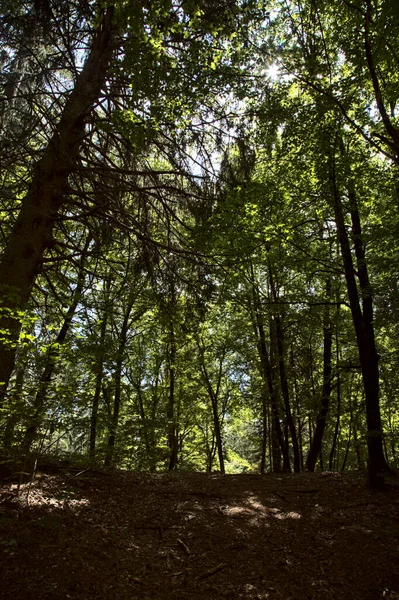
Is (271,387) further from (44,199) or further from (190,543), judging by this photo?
(44,199)

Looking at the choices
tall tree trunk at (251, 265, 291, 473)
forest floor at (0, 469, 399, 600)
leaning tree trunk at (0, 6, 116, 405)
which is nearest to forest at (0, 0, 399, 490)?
leaning tree trunk at (0, 6, 116, 405)

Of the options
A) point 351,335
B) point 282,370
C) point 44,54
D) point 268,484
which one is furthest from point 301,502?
point 44,54

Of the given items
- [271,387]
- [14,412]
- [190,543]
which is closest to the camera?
[14,412]

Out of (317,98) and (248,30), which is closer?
(248,30)

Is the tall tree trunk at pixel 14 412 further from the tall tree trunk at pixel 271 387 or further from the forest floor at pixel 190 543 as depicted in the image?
the tall tree trunk at pixel 271 387

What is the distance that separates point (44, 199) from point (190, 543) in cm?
505

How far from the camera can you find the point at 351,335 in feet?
34.6

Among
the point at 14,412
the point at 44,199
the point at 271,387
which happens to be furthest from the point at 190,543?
the point at 271,387

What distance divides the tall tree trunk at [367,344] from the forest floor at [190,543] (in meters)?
0.53

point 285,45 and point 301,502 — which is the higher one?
point 285,45

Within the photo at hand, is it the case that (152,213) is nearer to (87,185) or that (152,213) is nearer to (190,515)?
(87,185)

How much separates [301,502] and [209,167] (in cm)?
628

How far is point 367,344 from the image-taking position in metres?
6.81

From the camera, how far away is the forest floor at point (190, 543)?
3.37 meters
